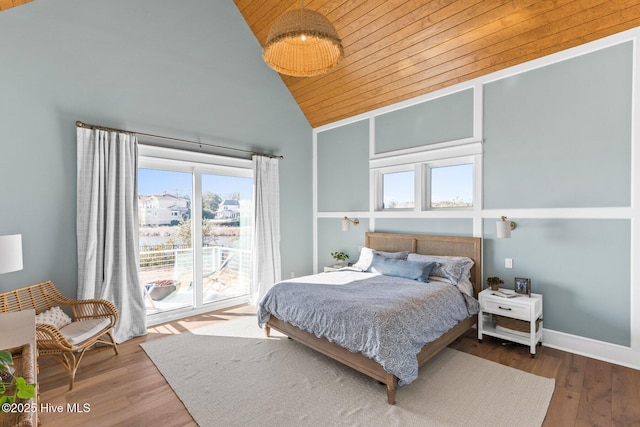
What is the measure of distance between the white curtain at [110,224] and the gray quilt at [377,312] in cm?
157

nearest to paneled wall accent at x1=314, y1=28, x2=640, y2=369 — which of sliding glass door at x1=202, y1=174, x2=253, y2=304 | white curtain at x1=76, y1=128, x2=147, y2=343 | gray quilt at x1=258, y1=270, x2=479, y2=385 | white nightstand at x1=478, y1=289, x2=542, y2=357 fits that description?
white nightstand at x1=478, y1=289, x2=542, y2=357

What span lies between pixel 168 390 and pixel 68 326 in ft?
4.06

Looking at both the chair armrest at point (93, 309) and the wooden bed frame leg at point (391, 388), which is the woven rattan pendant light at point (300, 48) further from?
the chair armrest at point (93, 309)

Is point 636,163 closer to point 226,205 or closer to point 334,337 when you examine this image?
point 334,337

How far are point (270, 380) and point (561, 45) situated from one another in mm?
4254

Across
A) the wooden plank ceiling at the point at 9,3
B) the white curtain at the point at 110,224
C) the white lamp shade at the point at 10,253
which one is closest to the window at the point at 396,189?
the white curtain at the point at 110,224

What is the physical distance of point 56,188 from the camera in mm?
3203

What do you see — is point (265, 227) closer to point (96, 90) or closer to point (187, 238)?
point (187, 238)

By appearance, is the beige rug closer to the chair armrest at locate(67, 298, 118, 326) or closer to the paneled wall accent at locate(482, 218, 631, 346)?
the chair armrest at locate(67, 298, 118, 326)

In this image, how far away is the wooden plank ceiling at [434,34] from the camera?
285 cm

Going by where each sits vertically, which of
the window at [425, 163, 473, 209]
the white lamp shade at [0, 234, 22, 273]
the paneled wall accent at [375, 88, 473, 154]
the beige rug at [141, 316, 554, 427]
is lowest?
the beige rug at [141, 316, 554, 427]

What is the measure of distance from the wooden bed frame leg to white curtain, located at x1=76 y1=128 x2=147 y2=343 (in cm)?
292

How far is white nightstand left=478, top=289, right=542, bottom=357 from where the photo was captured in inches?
118

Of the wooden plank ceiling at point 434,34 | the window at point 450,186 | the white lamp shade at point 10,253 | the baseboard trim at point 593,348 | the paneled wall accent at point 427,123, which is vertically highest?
the wooden plank ceiling at point 434,34
